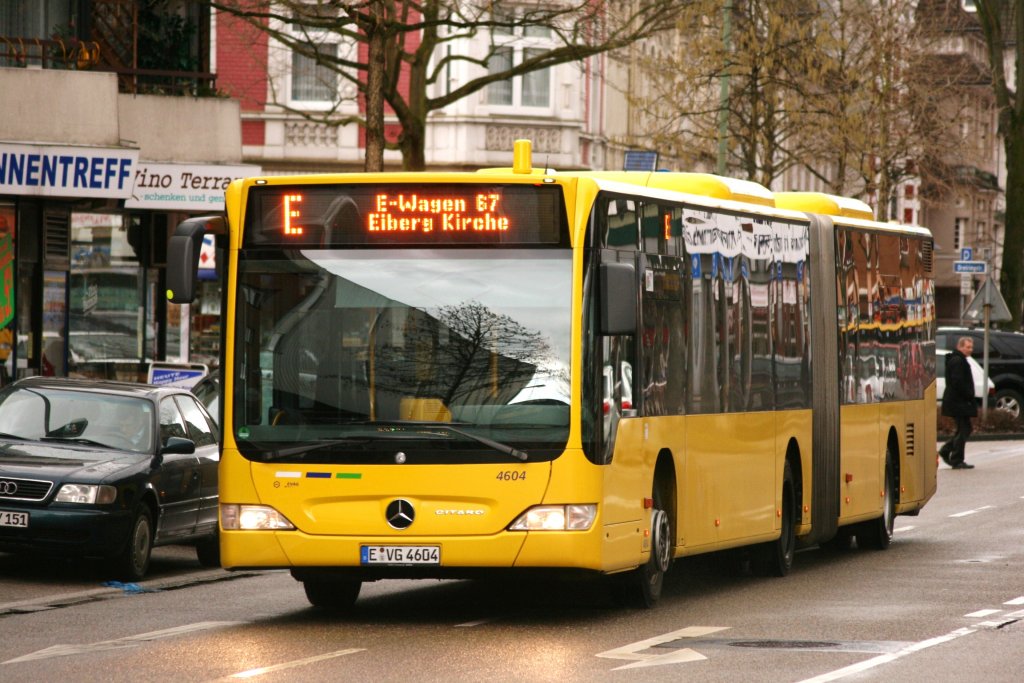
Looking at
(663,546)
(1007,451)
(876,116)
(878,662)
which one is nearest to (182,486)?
(663,546)

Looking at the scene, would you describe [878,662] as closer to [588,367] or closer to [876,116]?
[588,367]

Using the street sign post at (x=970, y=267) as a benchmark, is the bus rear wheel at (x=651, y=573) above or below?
below

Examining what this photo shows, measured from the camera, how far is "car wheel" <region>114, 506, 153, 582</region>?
645 inches

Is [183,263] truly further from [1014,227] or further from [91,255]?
[1014,227]

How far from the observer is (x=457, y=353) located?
12531 millimetres

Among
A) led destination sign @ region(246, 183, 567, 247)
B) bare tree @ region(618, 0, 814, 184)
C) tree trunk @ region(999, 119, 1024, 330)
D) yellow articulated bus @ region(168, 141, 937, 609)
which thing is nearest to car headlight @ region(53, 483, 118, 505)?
yellow articulated bus @ region(168, 141, 937, 609)

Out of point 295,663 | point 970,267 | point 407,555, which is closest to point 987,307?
point 970,267

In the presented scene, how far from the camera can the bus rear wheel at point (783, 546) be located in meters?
16.9

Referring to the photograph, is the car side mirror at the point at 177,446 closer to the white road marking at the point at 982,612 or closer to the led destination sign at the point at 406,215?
the led destination sign at the point at 406,215

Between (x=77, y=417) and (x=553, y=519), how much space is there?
5883 mm

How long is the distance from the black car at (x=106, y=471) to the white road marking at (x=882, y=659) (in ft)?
21.3

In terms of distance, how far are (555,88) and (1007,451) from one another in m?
12.8

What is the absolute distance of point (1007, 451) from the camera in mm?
39094

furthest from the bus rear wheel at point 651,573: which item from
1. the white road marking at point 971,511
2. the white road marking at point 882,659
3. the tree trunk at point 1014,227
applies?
the tree trunk at point 1014,227
